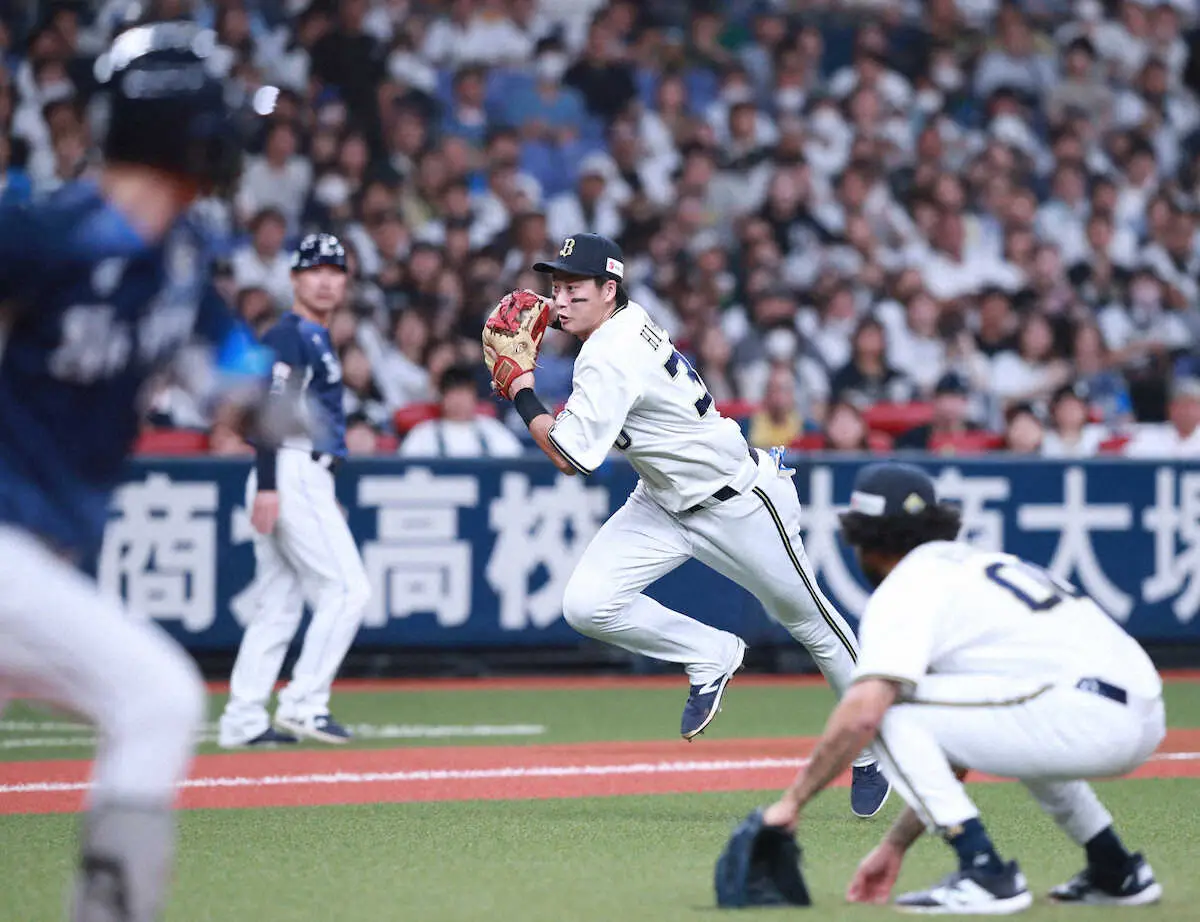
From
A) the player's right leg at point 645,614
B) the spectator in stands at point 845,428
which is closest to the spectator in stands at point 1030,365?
the spectator in stands at point 845,428

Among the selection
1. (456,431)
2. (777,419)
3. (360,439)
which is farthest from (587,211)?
(360,439)

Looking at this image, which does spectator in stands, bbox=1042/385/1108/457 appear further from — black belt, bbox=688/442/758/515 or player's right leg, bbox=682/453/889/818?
black belt, bbox=688/442/758/515

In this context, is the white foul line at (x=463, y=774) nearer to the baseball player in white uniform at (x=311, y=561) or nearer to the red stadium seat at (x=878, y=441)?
the baseball player in white uniform at (x=311, y=561)

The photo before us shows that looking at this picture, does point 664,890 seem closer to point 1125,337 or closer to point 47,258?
point 47,258

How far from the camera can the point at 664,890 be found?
5.31m

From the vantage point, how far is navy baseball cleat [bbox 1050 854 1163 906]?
4969mm

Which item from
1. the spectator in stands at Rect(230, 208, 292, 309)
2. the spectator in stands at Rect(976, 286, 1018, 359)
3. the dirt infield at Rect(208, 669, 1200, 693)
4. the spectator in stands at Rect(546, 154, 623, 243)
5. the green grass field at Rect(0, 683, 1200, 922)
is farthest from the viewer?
the spectator in stands at Rect(546, 154, 623, 243)

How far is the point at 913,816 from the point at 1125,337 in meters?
12.8

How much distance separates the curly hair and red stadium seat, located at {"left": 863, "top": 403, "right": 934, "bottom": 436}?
8.69 meters

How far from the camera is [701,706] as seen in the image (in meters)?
7.28

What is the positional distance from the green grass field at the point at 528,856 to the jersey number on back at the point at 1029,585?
818 millimetres

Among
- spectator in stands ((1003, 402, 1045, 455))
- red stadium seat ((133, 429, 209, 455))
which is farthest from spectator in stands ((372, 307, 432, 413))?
spectator in stands ((1003, 402, 1045, 455))

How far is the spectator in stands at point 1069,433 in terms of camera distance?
43.4 ft

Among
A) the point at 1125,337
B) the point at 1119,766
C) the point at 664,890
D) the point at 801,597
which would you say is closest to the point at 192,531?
the point at 801,597
